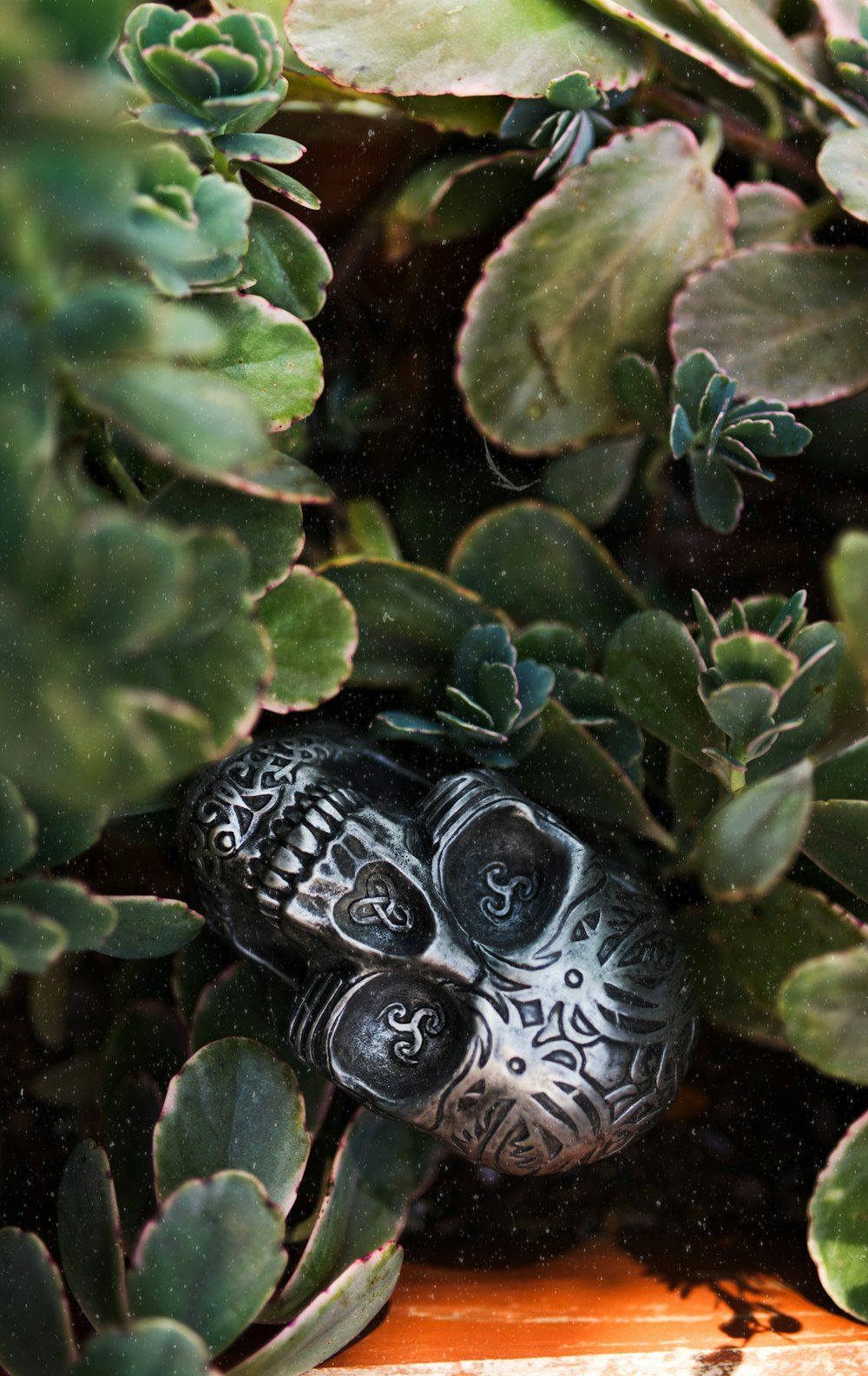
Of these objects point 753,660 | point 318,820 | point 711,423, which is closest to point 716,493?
point 711,423

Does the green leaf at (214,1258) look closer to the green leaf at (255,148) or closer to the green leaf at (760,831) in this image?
the green leaf at (760,831)

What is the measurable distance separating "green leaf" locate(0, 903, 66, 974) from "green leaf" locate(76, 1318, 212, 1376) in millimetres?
123

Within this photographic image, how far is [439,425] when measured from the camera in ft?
2.17

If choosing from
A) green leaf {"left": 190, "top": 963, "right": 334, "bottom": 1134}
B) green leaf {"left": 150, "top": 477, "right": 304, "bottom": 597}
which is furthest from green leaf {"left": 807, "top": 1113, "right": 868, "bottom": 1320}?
green leaf {"left": 150, "top": 477, "right": 304, "bottom": 597}

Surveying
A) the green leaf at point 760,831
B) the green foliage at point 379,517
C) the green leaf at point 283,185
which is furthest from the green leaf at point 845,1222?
the green leaf at point 283,185

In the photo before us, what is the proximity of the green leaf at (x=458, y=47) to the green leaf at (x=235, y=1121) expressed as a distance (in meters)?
0.42

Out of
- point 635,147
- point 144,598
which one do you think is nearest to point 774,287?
point 635,147

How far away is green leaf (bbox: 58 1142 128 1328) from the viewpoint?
45 centimetres

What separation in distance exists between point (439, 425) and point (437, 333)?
5cm

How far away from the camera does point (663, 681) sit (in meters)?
0.49

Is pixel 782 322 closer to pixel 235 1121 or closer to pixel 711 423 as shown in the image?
pixel 711 423

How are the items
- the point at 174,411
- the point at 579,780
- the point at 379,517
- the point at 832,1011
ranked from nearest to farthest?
the point at 174,411 → the point at 832,1011 → the point at 579,780 → the point at 379,517

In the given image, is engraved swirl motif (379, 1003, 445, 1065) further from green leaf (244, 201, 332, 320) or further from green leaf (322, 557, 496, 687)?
green leaf (244, 201, 332, 320)

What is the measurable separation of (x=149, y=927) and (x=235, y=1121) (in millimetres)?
95
